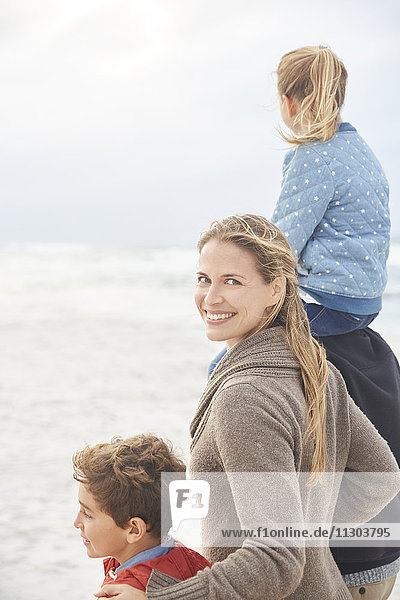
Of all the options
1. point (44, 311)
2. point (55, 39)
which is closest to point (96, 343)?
point (44, 311)

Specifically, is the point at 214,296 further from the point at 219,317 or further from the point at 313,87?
the point at 313,87

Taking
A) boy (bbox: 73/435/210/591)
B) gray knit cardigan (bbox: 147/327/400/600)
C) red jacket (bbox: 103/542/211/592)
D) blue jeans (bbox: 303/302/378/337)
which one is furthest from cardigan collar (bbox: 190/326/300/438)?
blue jeans (bbox: 303/302/378/337)

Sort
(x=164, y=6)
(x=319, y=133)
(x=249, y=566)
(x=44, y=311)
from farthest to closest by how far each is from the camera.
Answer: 1. (x=164, y=6)
2. (x=44, y=311)
3. (x=319, y=133)
4. (x=249, y=566)

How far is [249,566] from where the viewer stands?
3.43ft

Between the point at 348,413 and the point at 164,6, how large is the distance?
1383 centimetres

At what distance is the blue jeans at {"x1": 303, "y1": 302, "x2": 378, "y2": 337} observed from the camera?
5.70 ft

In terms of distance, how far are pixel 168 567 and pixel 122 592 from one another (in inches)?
4.8

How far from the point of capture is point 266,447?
1105mm

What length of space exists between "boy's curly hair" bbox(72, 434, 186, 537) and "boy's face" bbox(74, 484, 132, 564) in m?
0.01

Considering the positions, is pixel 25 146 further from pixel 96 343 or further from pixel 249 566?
pixel 249 566

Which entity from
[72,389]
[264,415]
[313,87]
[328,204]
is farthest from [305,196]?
[72,389]

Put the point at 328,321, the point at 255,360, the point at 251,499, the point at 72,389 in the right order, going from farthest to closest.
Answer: the point at 72,389 < the point at 328,321 < the point at 255,360 < the point at 251,499

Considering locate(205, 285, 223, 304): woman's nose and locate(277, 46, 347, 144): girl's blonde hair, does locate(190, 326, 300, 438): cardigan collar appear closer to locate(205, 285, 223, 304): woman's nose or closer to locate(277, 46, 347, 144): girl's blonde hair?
locate(205, 285, 223, 304): woman's nose

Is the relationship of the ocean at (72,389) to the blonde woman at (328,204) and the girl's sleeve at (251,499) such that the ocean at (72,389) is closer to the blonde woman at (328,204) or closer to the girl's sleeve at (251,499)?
the blonde woman at (328,204)
